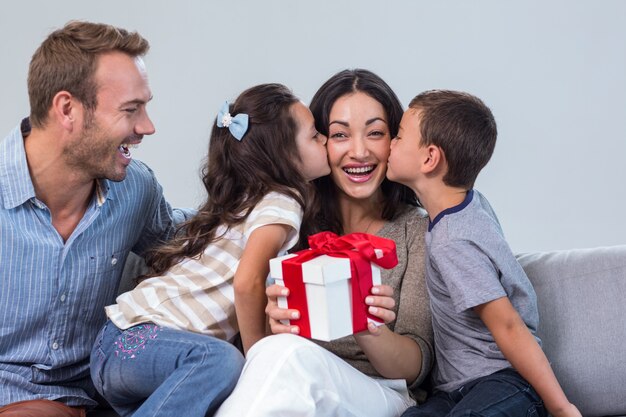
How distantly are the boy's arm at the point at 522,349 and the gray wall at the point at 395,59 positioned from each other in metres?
2.14

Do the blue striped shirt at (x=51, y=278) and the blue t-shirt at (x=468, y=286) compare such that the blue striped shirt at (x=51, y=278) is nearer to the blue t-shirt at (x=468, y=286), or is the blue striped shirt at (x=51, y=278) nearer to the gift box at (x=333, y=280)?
the gift box at (x=333, y=280)

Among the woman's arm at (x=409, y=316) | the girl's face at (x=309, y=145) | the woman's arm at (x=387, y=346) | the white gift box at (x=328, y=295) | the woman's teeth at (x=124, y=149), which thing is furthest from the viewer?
the girl's face at (x=309, y=145)

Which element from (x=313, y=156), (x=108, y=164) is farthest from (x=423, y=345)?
(x=108, y=164)

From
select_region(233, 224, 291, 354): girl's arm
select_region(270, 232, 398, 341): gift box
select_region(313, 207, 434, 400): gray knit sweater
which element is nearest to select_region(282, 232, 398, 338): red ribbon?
select_region(270, 232, 398, 341): gift box

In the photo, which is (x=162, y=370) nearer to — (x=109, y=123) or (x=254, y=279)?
(x=254, y=279)

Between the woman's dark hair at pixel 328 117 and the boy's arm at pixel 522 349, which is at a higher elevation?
the woman's dark hair at pixel 328 117

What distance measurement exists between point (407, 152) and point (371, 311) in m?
0.54

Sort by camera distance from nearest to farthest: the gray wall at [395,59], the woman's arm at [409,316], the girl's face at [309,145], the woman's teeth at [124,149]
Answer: the woman's arm at [409,316] < the woman's teeth at [124,149] < the girl's face at [309,145] < the gray wall at [395,59]

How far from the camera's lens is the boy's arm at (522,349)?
2.33 meters

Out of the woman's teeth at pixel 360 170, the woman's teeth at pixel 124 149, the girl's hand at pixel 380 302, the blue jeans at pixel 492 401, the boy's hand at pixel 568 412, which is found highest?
the woman's teeth at pixel 124 149

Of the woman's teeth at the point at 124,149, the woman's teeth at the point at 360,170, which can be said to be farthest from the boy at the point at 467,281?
the woman's teeth at the point at 124,149

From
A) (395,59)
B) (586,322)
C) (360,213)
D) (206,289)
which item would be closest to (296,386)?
(206,289)

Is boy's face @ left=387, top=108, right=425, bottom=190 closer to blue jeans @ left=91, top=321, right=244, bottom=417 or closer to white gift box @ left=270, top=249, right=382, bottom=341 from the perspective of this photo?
white gift box @ left=270, top=249, right=382, bottom=341

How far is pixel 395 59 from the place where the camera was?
14.3 ft
